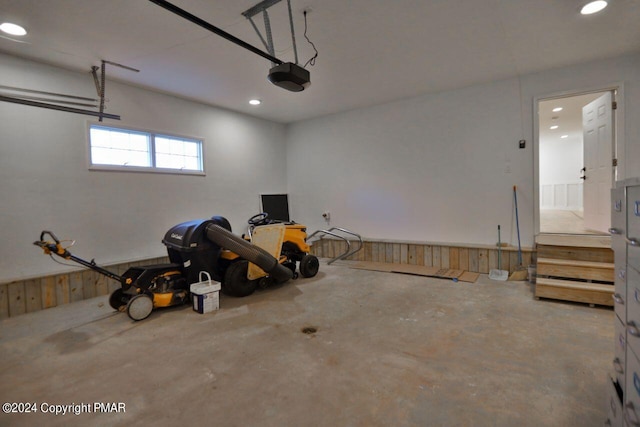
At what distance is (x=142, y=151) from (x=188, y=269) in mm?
2200

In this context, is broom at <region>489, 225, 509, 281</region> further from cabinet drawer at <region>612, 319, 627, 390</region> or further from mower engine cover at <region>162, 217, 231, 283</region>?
mower engine cover at <region>162, 217, 231, 283</region>

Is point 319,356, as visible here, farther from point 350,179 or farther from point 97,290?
point 350,179

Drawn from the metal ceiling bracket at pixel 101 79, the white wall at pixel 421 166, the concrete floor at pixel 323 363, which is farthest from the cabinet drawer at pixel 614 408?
the metal ceiling bracket at pixel 101 79

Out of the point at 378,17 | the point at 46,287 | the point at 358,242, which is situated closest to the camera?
the point at 378,17

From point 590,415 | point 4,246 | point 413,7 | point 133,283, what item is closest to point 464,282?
point 590,415

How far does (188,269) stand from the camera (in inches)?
130

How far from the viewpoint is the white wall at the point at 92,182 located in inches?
130

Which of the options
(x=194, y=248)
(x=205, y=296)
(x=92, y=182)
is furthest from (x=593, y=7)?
(x=92, y=182)

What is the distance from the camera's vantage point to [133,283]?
3.03 metres

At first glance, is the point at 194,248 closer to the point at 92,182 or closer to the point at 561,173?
the point at 92,182

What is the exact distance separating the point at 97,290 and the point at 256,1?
3.86m

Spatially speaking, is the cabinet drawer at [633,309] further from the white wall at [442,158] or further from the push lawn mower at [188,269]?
the white wall at [442,158]

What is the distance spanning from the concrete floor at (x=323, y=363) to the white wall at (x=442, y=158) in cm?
169

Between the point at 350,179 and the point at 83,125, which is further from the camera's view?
the point at 350,179
